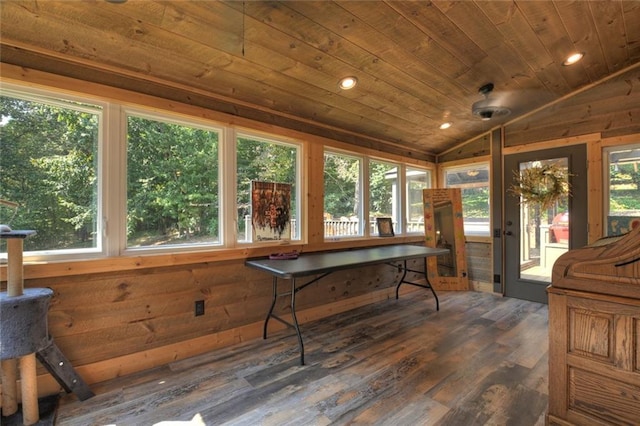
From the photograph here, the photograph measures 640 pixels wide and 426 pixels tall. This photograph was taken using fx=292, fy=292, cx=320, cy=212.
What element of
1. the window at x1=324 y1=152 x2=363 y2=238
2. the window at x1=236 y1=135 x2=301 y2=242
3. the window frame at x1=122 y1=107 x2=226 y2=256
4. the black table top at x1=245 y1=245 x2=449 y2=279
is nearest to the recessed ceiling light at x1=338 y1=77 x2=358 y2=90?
the window at x1=236 y1=135 x2=301 y2=242

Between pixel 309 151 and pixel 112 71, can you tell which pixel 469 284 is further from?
pixel 112 71

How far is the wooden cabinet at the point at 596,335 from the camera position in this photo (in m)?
1.25

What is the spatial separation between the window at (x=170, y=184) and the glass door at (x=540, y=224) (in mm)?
3998

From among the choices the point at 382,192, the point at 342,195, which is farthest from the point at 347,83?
the point at 382,192

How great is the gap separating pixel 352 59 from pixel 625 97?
10.9 feet

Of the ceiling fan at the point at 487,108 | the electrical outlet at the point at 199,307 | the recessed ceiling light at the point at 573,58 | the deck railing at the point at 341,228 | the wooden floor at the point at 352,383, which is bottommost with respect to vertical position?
the wooden floor at the point at 352,383

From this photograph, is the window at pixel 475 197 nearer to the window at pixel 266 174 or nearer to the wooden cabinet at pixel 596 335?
the window at pixel 266 174

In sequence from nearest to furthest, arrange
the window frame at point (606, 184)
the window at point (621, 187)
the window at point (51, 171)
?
the window at point (51, 171), the window at point (621, 187), the window frame at point (606, 184)

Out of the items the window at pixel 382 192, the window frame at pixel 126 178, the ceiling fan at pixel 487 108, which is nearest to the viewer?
the window frame at pixel 126 178

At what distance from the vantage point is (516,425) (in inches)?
66.1

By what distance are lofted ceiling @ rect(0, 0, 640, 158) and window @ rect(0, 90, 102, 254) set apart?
274 mm

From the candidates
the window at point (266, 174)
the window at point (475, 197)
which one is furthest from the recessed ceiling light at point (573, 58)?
the window at point (266, 174)

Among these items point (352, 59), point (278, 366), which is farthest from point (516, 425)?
point (352, 59)

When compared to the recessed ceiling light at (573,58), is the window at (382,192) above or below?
below
